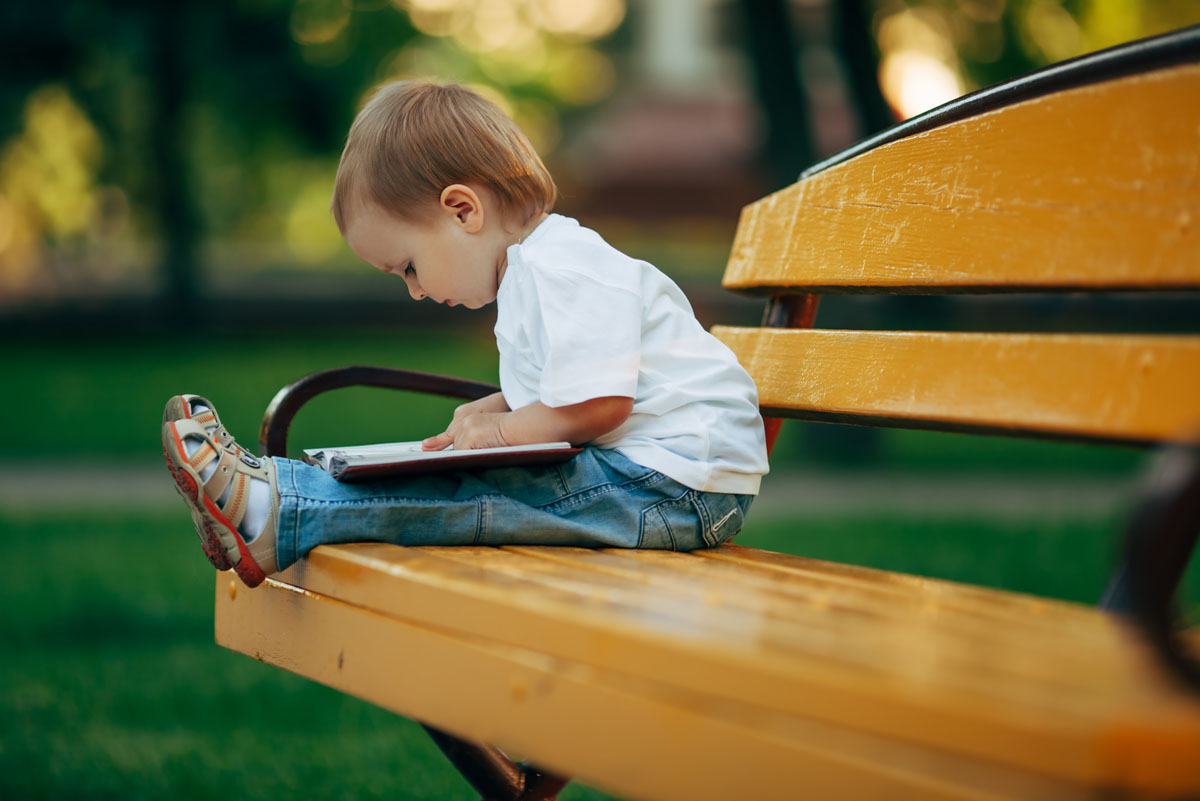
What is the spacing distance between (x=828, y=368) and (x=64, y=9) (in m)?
13.6

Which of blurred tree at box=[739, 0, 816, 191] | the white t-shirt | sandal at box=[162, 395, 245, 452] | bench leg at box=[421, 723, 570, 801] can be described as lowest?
bench leg at box=[421, 723, 570, 801]

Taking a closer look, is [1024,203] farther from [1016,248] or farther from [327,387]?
[327,387]

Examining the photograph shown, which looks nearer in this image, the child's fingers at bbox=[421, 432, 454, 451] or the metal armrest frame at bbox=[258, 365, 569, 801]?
the metal armrest frame at bbox=[258, 365, 569, 801]

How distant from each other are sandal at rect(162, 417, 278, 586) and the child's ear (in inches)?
20.3

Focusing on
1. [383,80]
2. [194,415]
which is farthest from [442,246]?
[383,80]

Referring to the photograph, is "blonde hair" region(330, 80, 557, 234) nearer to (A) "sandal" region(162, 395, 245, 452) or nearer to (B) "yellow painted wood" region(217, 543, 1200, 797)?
(A) "sandal" region(162, 395, 245, 452)

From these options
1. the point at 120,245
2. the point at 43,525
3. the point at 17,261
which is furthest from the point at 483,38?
the point at 43,525

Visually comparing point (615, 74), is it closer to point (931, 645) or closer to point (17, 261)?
point (17, 261)

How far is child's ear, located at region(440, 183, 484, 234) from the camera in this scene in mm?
1893

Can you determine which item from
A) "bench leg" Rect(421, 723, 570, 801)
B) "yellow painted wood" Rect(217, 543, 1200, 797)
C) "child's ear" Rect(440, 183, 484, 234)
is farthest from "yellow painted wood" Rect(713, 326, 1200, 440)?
"bench leg" Rect(421, 723, 570, 801)

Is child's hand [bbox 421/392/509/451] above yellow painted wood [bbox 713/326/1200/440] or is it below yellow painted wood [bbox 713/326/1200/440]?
below

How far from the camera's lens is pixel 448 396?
2.18m

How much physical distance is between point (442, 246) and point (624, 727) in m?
1.01

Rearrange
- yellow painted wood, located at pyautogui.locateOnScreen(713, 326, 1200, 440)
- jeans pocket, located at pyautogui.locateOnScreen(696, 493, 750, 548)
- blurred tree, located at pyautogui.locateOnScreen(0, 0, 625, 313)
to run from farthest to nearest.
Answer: blurred tree, located at pyautogui.locateOnScreen(0, 0, 625, 313), jeans pocket, located at pyautogui.locateOnScreen(696, 493, 750, 548), yellow painted wood, located at pyautogui.locateOnScreen(713, 326, 1200, 440)
